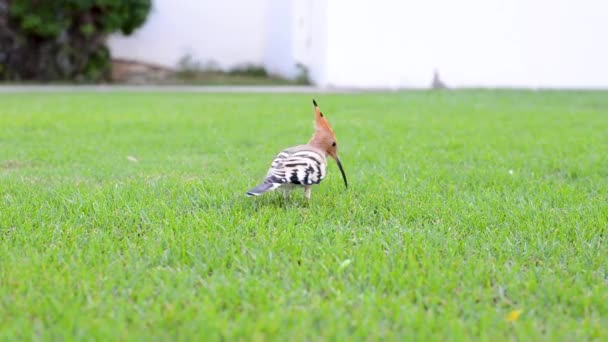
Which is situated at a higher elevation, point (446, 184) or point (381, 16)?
point (381, 16)

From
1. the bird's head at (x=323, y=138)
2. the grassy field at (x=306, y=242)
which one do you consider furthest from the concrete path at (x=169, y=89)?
the bird's head at (x=323, y=138)

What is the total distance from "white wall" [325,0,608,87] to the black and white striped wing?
10.2 m

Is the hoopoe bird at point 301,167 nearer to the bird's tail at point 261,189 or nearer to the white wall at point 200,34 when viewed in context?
the bird's tail at point 261,189

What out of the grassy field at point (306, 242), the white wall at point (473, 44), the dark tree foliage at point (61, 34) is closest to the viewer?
the grassy field at point (306, 242)

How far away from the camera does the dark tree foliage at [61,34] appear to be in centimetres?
1302

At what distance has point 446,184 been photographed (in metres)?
3.98

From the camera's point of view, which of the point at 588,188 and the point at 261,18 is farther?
the point at 261,18

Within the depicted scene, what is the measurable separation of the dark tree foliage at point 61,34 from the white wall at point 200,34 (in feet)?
3.51

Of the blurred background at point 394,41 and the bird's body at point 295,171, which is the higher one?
the blurred background at point 394,41

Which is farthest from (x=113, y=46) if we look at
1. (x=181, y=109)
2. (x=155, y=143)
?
(x=155, y=143)

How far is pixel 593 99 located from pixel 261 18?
8.66 metres

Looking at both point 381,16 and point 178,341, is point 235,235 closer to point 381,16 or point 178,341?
point 178,341

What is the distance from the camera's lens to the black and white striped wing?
305 cm

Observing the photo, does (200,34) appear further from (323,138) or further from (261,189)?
(261,189)
